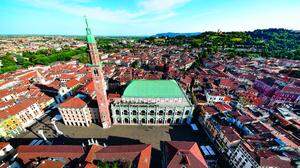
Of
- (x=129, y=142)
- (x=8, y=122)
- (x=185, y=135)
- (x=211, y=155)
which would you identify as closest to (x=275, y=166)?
(x=211, y=155)

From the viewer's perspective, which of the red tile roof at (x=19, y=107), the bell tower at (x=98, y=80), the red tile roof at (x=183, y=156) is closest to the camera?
the red tile roof at (x=183, y=156)

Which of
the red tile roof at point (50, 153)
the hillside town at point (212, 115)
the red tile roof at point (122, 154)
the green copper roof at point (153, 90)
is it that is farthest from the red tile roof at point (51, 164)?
the green copper roof at point (153, 90)

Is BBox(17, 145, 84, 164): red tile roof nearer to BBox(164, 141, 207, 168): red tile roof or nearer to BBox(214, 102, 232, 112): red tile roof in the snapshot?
BBox(164, 141, 207, 168): red tile roof

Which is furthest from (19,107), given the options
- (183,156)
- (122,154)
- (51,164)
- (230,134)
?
(230,134)

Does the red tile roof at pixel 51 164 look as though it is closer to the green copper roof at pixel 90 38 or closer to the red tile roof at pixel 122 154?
the red tile roof at pixel 122 154

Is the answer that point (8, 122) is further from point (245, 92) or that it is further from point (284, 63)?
point (284, 63)

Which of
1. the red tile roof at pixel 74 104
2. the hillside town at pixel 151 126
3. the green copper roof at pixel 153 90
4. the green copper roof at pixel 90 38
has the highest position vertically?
the green copper roof at pixel 90 38
